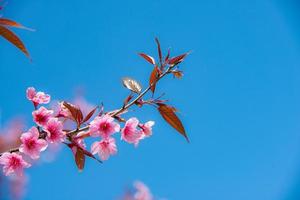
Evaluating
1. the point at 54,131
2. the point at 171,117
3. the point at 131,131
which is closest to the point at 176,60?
the point at 171,117

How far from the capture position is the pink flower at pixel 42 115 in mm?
1408

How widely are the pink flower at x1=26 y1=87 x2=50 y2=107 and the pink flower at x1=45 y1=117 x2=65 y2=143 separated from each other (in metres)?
Result: 0.17

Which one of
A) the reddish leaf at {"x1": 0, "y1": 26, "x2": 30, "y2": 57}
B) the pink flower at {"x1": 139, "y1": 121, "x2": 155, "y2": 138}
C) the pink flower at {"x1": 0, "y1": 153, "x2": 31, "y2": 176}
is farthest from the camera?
the pink flower at {"x1": 139, "y1": 121, "x2": 155, "y2": 138}

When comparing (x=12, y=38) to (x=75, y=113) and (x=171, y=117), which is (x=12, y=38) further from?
(x=171, y=117)

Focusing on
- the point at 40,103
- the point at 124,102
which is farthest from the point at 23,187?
the point at 124,102

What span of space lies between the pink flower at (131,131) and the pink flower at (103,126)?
10 cm

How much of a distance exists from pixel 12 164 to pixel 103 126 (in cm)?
40

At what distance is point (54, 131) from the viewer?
1363 millimetres

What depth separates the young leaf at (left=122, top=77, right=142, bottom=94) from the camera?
1539 millimetres

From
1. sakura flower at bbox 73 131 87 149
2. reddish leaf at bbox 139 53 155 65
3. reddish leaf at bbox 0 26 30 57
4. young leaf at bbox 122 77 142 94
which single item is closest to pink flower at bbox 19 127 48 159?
sakura flower at bbox 73 131 87 149

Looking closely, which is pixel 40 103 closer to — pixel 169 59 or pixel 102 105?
pixel 102 105

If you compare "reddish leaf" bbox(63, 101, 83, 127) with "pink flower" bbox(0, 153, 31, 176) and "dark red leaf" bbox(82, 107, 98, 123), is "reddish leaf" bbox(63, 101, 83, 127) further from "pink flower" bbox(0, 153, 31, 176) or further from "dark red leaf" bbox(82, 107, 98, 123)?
"pink flower" bbox(0, 153, 31, 176)

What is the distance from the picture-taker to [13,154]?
56.3 inches

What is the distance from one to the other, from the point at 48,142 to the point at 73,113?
144 mm
